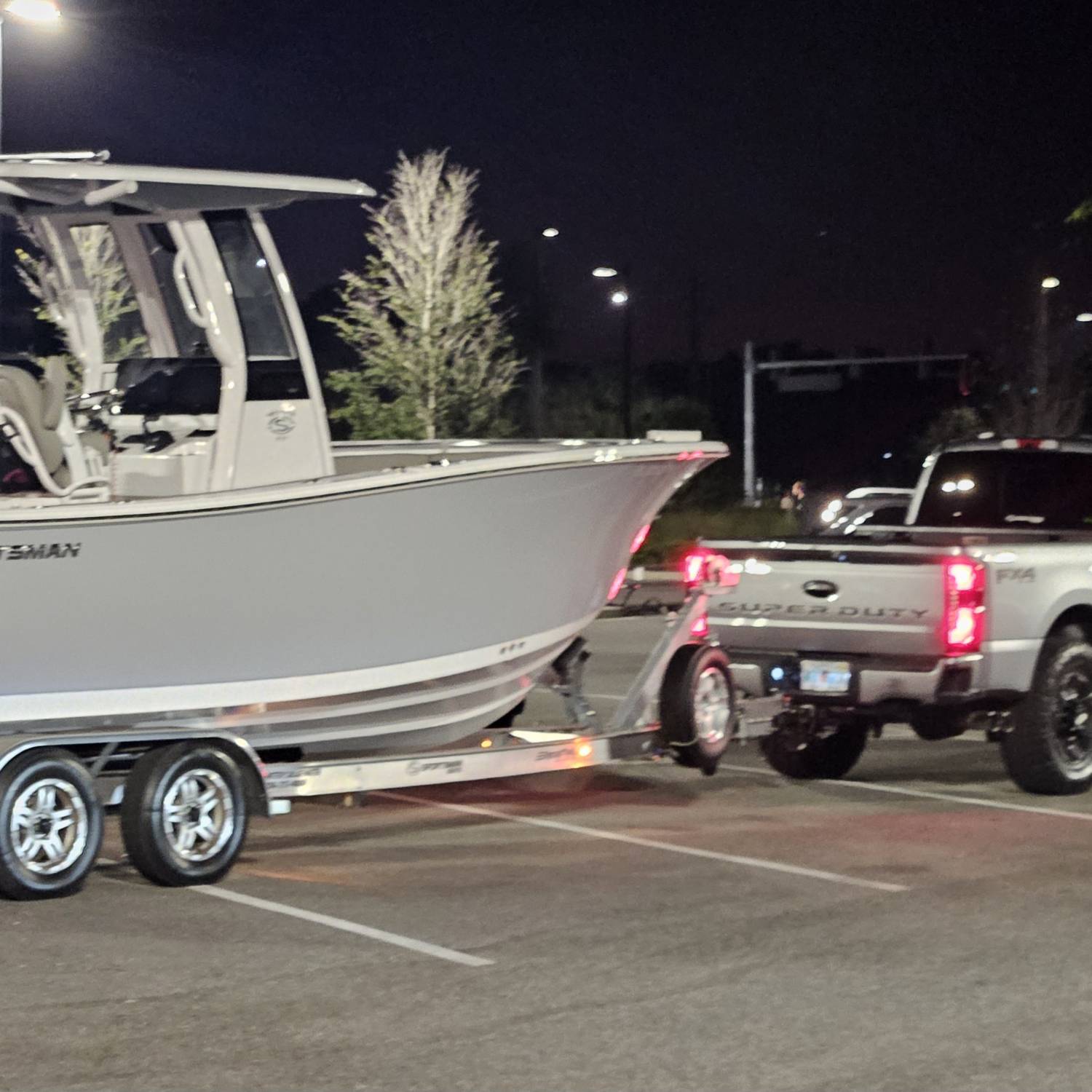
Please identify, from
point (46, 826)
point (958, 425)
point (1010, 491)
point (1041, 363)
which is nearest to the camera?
point (46, 826)

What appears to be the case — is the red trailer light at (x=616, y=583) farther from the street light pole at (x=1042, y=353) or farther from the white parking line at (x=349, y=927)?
the street light pole at (x=1042, y=353)

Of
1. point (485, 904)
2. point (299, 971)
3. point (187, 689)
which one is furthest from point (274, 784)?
point (299, 971)

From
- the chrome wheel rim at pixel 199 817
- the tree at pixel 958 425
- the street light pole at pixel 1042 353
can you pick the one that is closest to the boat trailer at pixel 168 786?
the chrome wheel rim at pixel 199 817

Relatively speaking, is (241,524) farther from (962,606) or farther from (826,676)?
(962,606)

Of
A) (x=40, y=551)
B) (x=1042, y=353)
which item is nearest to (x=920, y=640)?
(x=40, y=551)

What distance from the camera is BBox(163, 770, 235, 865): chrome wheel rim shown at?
8523 millimetres

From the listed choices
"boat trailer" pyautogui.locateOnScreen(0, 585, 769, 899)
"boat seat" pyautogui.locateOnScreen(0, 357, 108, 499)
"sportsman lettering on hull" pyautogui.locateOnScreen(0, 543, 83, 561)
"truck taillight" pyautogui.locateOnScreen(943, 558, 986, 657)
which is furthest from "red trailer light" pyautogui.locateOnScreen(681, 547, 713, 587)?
"sportsman lettering on hull" pyautogui.locateOnScreen(0, 543, 83, 561)

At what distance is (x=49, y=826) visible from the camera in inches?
326

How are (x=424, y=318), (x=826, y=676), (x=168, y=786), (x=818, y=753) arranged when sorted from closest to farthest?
1. (x=168, y=786)
2. (x=826, y=676)
3. (x=818, y=753)
4. (x=424, y=318)

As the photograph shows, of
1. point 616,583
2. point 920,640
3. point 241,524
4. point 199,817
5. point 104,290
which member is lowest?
point 199,817

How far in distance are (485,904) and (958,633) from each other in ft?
11.4

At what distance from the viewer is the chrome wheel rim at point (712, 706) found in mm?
10305

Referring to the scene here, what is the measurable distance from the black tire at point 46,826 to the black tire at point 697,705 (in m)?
3.09

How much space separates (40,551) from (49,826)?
1125mm
